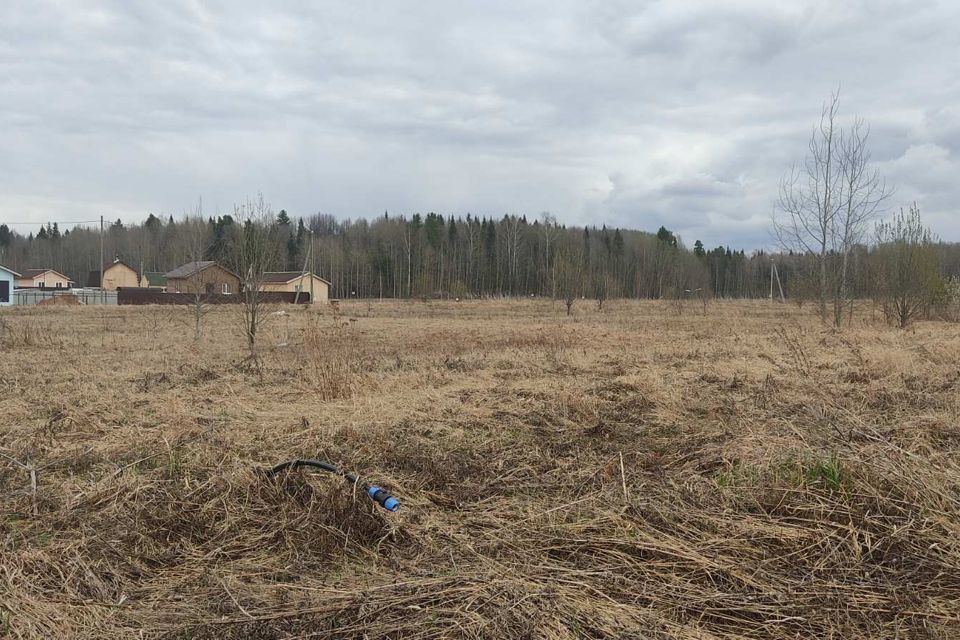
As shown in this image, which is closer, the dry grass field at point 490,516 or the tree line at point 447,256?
the dry grass field at point 490,516

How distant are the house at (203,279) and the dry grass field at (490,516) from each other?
8362 millimetres

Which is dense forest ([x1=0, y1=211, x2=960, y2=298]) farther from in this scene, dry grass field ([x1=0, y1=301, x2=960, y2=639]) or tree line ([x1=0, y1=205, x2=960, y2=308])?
dry grass field ([x1=0, y1=301, x2=960, y2=639])

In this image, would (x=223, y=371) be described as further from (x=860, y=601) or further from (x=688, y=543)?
(x=860, y=601)

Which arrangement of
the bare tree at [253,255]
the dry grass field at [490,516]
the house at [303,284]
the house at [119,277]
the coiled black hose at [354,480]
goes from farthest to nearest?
the house at [119,277], the house at [303,284], the bare tree at [253,255], the coiled black hose at [354,480], the dry grass field at [490,516]

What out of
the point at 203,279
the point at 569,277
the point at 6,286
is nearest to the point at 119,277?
the point at 6,286

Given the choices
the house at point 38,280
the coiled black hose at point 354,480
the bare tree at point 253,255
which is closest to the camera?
the coiled black hose at point 354,480

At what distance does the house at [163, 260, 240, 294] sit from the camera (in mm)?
17255

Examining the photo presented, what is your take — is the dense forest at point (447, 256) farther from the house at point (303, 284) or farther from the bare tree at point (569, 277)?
the bare tree at point (569, 277)

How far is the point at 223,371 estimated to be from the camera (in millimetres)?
9977

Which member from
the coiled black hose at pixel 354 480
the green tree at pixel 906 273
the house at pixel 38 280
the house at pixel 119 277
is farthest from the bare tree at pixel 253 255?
the house at pixel 38 280

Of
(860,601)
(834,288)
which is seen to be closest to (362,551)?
(860,601)

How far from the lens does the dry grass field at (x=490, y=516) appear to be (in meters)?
2.58

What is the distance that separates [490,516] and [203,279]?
19.3 metres

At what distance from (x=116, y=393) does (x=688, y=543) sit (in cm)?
709
